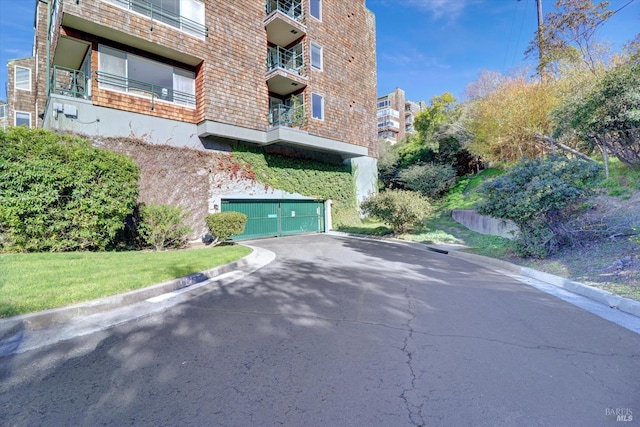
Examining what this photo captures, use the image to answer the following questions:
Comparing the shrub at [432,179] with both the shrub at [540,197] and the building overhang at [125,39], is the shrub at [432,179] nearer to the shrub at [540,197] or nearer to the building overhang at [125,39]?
the shrub at [540,197]

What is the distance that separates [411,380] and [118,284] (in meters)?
5.02

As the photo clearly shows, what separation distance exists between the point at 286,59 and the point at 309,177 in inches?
287

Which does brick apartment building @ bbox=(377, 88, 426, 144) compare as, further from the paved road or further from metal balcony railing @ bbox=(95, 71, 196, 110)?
the paved road

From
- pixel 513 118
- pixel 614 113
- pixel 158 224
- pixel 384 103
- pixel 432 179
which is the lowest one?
pixel 158 224

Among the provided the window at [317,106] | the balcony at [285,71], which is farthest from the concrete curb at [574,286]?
the balcony at [285,71]

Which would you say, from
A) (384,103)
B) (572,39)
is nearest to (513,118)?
(572,39)

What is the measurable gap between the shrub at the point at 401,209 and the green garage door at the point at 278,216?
485 cm

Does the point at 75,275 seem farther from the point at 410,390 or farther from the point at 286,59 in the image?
the point at 286,59

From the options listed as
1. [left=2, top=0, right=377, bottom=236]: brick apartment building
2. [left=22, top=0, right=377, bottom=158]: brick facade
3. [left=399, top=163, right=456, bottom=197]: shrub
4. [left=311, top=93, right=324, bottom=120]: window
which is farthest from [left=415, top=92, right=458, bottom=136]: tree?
[left=311, top=93, right=324, bottom=120]: window

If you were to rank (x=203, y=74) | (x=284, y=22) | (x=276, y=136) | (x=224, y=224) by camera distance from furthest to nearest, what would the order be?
(x=284, y=22)
(x=276, y=136)
(x=203, y=74)
(x=224, y=224)

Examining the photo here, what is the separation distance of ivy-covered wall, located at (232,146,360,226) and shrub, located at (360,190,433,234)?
190 inches

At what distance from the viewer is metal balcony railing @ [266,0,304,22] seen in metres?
16.6

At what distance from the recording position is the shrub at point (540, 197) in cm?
746

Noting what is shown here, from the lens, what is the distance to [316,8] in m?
17.9
